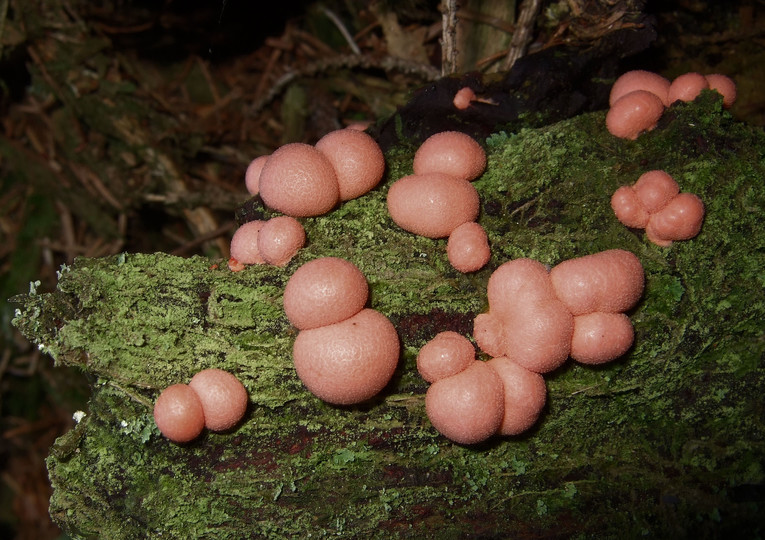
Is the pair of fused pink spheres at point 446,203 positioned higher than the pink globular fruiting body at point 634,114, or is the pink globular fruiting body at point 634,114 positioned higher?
the pink globular fruiting body at point 634,114

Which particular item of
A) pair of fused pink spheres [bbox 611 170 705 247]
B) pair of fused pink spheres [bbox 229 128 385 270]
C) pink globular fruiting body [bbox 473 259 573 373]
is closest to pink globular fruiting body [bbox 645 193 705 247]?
pair of fused pink spheres [bbox 611 170 705 247]

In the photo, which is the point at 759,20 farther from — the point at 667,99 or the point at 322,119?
the point at 322,119

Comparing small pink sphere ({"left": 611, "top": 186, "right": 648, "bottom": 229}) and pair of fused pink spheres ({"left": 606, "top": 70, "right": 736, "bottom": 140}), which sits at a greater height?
pair of fused pink spheres ({"left": 606, "top": 70, "right": 736, "bottom": 140})

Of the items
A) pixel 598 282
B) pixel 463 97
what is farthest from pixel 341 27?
pixel 598 282

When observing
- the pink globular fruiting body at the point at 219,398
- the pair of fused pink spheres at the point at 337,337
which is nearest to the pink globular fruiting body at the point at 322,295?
the pair of fused pink spheres at the point at 337,337

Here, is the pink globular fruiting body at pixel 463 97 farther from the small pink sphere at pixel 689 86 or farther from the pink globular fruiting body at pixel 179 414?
the pink globular fruiting body at pixel 179 414

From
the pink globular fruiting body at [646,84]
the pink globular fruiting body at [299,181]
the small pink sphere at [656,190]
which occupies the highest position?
the pink globular fruiting body at [646,84]

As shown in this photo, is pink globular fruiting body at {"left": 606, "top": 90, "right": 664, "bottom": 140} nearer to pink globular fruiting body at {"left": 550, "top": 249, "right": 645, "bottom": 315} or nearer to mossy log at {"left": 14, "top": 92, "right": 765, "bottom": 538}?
mossy log at {"left": 14, "top": 92, "right": 765, "bottom": 538}
